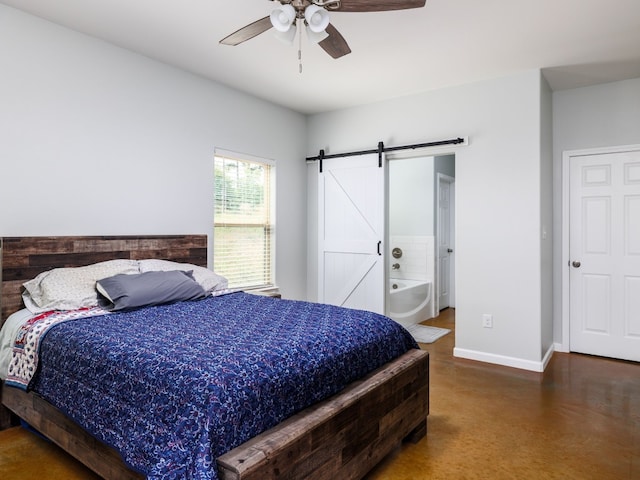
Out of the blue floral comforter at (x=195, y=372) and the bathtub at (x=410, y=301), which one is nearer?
the blue floral comforter at (x=195, y=372)

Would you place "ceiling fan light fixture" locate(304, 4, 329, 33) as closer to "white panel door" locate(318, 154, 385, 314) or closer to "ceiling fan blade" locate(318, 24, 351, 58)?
"ceiling fan blade" locate(318, 24, 351, 58)

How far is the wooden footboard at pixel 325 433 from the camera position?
57.7 inches

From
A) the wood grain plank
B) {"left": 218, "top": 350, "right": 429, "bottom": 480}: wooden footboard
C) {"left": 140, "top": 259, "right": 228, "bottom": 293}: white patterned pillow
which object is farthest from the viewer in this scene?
{"left": 140, "top": 259, "right": 228, "bottom": 293}: white patterned pillow

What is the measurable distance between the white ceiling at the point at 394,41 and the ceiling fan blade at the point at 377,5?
739 mm

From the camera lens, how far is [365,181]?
467 centimetres

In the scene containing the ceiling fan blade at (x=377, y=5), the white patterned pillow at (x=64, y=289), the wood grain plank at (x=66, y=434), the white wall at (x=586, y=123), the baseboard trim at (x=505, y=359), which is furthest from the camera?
the white wall at (x=586, y=123)

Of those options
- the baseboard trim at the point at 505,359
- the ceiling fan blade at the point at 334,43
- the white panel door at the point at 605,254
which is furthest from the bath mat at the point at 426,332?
the ceiling fan blade at the point at 334,43

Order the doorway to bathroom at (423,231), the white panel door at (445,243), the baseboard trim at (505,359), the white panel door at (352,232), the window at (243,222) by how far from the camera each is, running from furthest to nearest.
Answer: the white panel door at (445,243), the doorway to bathroom at (423,231), the white panel door at (352,232), the window at (243,222), the baseboard trim at (505,359)

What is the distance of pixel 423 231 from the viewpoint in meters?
6.01

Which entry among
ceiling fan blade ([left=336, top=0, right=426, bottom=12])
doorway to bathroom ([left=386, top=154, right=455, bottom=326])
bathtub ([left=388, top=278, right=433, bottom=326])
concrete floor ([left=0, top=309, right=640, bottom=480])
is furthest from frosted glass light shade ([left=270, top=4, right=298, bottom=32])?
doorway to bathroom ([left=386, top=154, right=455, bottom=326])

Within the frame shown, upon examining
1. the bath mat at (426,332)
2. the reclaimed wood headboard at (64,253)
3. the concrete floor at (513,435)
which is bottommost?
the concrete floor at (513,435)

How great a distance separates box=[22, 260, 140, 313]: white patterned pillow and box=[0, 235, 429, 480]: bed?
5.2 inches

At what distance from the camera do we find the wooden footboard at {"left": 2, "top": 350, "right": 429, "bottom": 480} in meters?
1.47

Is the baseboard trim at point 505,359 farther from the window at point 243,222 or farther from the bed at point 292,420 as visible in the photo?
the window at point 243,222
